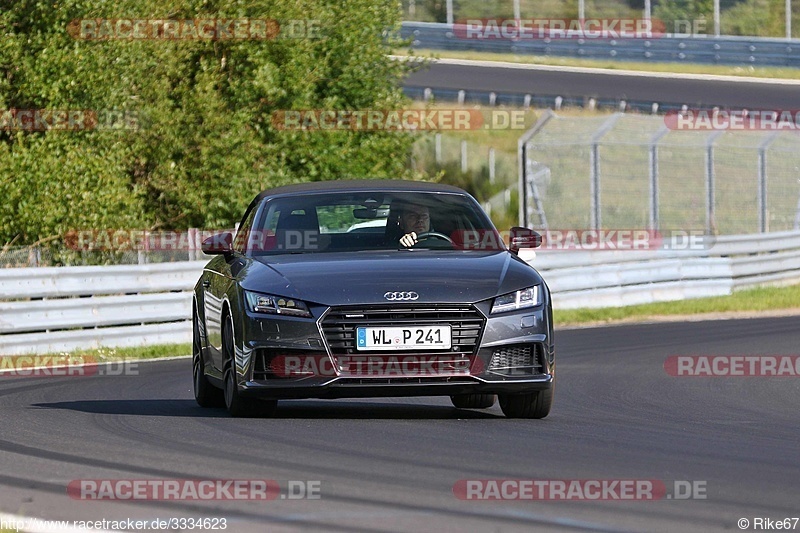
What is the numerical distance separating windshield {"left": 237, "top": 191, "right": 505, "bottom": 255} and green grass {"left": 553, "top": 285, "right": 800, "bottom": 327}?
38.7 ft

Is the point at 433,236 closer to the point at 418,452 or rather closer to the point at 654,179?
the point at 418,452

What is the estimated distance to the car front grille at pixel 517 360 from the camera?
9.39m

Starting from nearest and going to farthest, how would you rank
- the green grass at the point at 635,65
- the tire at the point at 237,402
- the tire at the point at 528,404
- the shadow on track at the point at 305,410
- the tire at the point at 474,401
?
the tire at the point at 528,404
the tire at the point at 237,402
the shadow on track at the point at 305,410
the tire at the point at 474,401
the green grass at the point at 635,65

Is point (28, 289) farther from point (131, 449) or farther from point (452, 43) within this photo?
point (452, 43)

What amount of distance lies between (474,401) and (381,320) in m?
2.03

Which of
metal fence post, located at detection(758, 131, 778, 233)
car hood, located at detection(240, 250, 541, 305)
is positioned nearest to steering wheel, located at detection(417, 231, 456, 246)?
car hood, located at detection(240, 250, 541, 305)

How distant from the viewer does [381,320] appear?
9.21m

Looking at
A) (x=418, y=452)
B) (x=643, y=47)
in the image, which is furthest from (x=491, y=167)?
(x=418, y=452)

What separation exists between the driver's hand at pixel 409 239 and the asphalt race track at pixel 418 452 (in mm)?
1067

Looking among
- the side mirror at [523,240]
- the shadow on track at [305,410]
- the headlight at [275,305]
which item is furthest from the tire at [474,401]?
the headlight at [275,305]

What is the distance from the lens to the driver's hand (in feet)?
33.7

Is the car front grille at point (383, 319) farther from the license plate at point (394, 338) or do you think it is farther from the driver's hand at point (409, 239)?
the driver's hand at point (409, 239)

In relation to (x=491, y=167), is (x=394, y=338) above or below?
above

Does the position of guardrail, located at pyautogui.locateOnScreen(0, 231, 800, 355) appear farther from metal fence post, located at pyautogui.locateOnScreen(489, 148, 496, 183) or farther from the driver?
metal fence post, located at pyautogui.locateOnScreen(489, 148, 496, 183)
